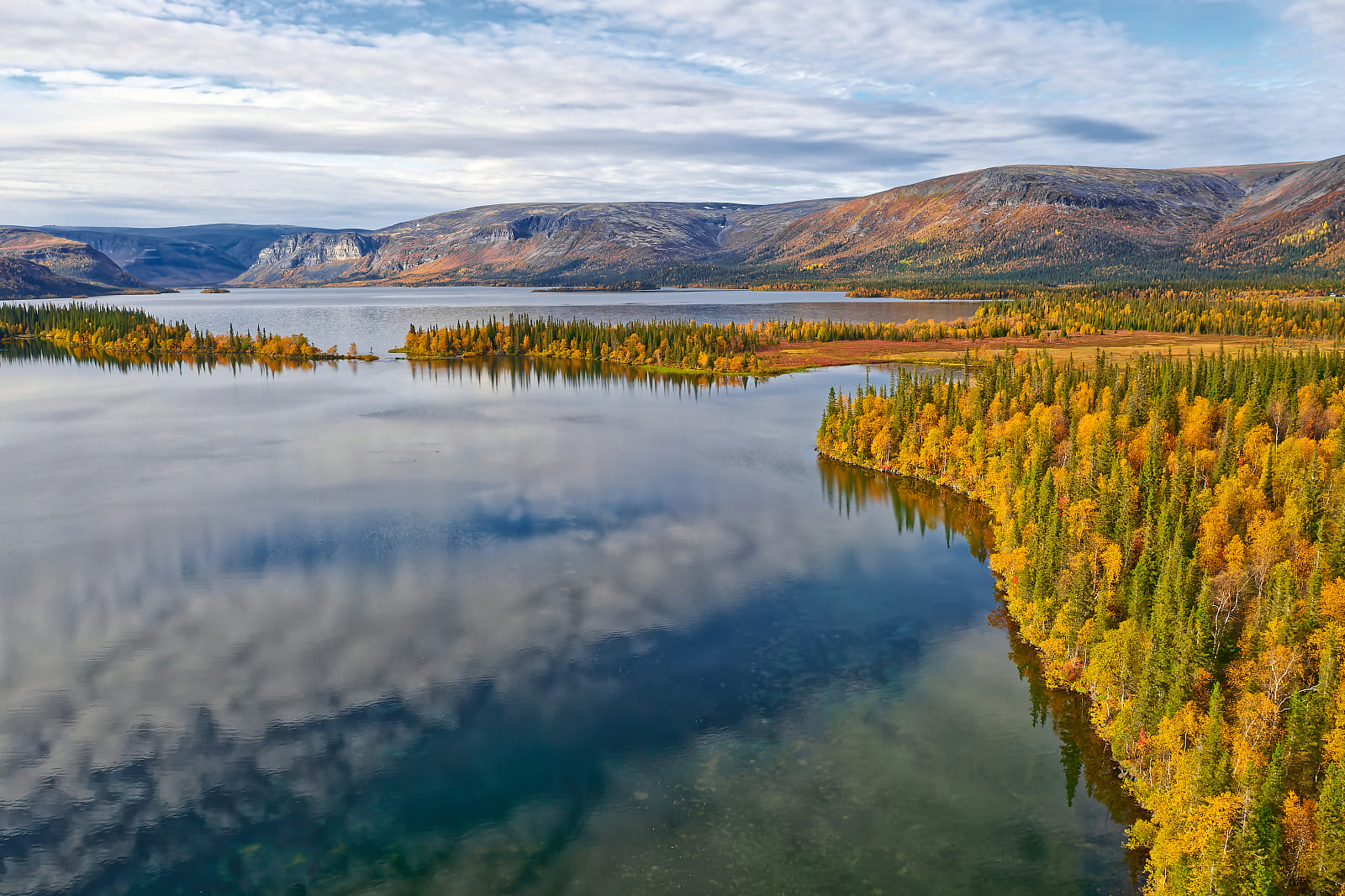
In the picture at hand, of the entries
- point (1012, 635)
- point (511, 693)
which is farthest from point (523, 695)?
point (1012, 635)

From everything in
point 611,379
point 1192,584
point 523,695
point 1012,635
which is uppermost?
point 611,379

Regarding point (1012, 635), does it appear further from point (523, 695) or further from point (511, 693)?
point (511, 693)

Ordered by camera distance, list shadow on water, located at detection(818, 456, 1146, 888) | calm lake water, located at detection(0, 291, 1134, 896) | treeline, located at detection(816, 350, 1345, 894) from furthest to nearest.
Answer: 1. shadow on water, located at detection(818, 456, 1146, 888)
2. calm lake water, located at detection(0, 291, 1134, 896)
3. treeline, located at detection(816, 350, 1345, 894)

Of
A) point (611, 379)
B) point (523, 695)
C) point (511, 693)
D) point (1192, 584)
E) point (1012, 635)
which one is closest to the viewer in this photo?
point (1192, 584)

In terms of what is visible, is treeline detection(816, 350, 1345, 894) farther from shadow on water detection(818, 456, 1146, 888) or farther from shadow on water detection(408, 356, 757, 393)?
shadow on water detection(408, 356, 757, 393)

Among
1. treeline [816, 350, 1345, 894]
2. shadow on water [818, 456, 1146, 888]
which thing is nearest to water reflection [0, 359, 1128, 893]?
shadow on water [818, 456, 1146, 888]

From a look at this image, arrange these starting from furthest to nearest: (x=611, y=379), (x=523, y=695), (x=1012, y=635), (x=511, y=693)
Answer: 1. (x=611, y=379)
2. (x=1012, y=635)
3. (x=511, y=693)
4. (x=523, y=695)

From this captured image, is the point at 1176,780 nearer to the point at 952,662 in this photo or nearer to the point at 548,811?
the point at 952,662

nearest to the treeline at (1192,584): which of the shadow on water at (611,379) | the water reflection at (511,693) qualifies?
the water reflection at (511,693)
